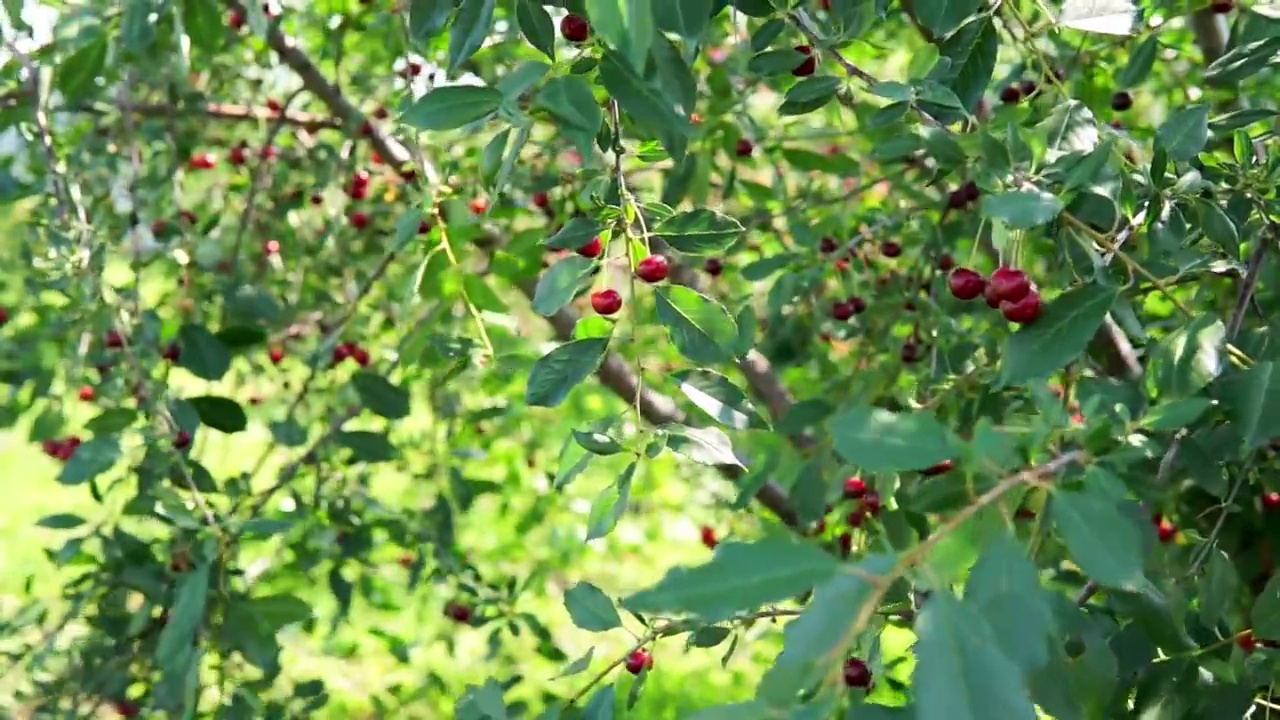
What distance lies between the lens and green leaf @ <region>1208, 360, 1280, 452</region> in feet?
2.54

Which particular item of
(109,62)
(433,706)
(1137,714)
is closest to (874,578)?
(1137,714)

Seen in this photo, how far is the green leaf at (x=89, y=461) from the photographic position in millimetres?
1393

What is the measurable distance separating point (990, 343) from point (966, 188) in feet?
0.79

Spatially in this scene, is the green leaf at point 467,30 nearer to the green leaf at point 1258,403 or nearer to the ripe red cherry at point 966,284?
the ripe red cherry at point 966,284

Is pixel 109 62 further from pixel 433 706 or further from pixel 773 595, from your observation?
pixel 433 706

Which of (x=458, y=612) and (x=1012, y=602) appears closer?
(x=1012, y=602)

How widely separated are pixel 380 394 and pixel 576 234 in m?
0.92

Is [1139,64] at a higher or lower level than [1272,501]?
higher

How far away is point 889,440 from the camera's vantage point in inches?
23.4

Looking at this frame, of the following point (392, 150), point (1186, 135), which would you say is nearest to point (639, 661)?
point (1186, 135)

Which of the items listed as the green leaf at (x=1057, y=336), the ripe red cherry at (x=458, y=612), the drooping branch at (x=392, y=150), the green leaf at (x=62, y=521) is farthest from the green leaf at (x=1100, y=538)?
the ripe red cherry at (x=458, y=612)

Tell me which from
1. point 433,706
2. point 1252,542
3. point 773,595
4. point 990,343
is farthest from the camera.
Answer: point 433,706

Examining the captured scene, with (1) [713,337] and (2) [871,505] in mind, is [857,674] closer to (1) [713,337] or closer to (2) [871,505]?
(1) [713,337]

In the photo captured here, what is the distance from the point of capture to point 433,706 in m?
2.82
